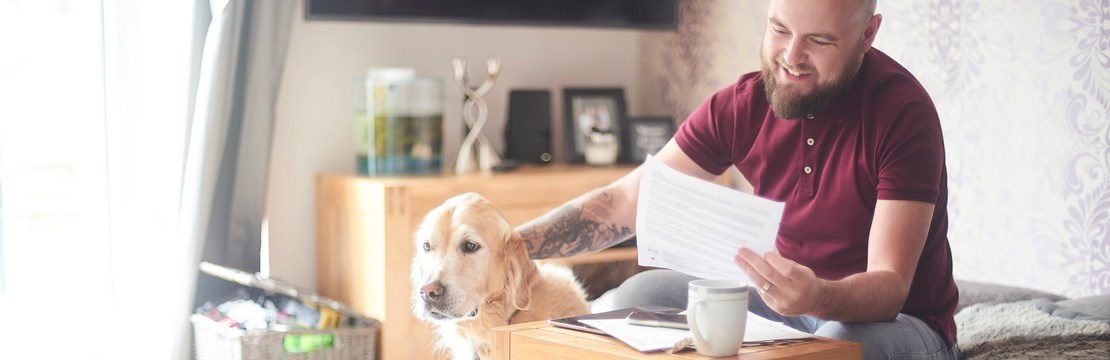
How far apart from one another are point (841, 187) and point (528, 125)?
1.82 m

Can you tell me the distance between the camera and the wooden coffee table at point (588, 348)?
137cm

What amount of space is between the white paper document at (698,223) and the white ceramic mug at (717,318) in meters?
0.11

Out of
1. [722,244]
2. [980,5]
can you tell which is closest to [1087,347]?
[722,244]

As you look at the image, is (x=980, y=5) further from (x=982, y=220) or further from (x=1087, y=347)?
(x=1087, y=347)

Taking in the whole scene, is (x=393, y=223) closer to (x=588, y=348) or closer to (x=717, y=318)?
(x=588, y=348)

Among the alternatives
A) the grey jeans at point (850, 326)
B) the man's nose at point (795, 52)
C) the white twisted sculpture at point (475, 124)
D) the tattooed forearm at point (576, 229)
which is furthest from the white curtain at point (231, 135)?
the man's nose at point (795, 52)

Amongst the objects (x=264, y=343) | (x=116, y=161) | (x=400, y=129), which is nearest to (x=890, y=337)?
(x=264, y=343)

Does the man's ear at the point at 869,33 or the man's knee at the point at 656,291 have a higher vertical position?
the man's ear at the point at 869,33

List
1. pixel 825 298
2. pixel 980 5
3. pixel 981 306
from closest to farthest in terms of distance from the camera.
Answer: pixel 825 298 → pixel 981 306 → pixel 980 5

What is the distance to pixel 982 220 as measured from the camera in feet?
8.79

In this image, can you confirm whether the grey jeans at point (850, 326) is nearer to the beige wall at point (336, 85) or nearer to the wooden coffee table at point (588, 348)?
the wooden coffee table at point (588, 348)

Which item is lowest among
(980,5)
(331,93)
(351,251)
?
(351,251)

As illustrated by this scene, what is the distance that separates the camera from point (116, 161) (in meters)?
3.03

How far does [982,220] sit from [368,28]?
181cm
